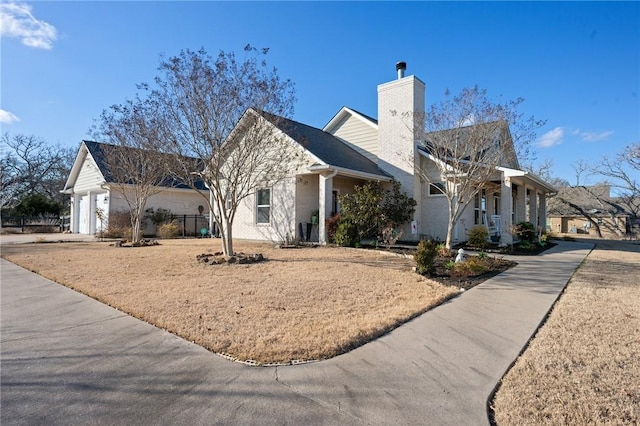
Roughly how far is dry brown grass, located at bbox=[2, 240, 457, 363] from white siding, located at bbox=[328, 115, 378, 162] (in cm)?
797

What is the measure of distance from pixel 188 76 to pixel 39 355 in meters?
7.51

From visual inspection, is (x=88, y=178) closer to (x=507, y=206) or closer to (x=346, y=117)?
(x=346, y=117)

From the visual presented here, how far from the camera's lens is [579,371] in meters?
3.35

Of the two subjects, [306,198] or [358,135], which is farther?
[358,135]

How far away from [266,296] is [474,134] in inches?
346

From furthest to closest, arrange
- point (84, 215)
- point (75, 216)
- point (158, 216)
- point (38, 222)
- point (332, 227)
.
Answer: point (38, 222)
point (75, 216)
point (84, 215)
point (158, 216)
point (332, 227)

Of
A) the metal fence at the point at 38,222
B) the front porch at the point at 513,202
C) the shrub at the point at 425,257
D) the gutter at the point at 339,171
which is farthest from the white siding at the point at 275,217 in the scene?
the metal fence at the point at 38,222

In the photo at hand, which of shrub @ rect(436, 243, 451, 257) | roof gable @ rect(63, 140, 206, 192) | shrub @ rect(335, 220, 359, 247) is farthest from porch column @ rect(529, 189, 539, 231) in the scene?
roof gable @ rect(63, 140, 206, 192)

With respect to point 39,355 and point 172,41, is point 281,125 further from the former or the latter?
point 39,355

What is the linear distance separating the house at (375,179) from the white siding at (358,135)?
0.05 metres

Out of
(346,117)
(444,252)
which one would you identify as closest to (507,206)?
(444,252)

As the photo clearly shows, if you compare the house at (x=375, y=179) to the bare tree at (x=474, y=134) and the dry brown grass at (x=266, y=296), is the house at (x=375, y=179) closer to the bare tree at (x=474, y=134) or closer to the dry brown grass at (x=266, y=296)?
the bare tree at (x=474, y=134)

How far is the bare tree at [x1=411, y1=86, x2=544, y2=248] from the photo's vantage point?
1100cm

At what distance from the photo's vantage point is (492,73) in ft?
39.7
